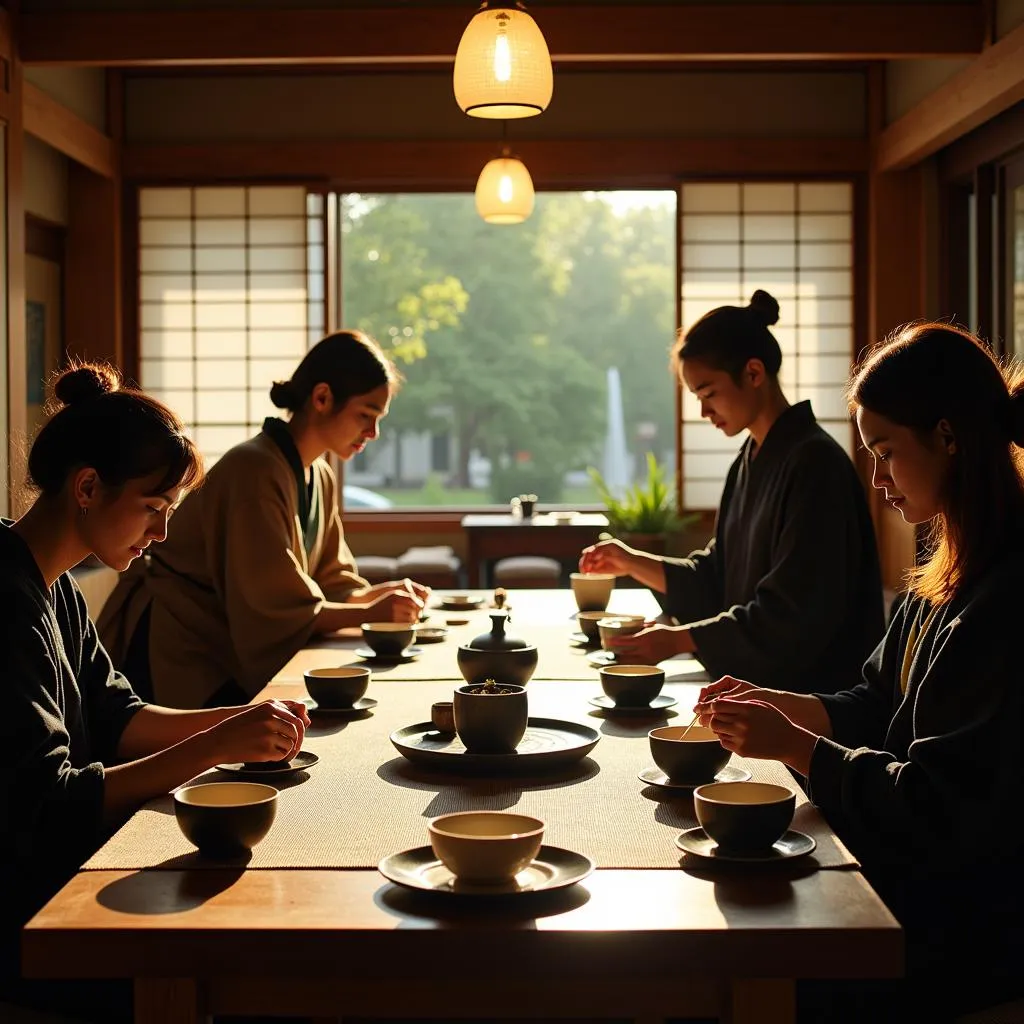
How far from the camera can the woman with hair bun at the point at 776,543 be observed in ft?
8.68

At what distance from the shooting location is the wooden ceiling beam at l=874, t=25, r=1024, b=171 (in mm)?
4902

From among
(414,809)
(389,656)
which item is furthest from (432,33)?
(414,809)

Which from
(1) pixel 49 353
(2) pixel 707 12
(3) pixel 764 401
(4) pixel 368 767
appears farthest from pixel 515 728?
(1) pixel 49 353

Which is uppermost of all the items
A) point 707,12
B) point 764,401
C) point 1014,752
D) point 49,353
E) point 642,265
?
point 642,265

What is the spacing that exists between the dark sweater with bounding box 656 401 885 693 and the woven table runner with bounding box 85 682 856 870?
68 centimetres

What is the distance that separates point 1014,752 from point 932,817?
118 mm

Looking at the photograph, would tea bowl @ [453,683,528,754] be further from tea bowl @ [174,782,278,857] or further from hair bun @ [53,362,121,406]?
hair bun @ [53,362,121,406]

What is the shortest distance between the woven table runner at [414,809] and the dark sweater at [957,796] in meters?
0.08

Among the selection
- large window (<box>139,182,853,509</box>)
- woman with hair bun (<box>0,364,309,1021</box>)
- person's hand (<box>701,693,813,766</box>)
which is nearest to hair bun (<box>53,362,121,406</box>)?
woman with hair bun (<box>0,364,309,1021</box>)

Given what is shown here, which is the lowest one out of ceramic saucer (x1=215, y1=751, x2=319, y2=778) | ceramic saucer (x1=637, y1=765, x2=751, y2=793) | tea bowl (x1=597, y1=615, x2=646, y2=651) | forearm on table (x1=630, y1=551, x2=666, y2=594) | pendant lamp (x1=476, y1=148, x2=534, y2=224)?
ceramic saucer (x1=637, y1=765, x2=751, y2=793)

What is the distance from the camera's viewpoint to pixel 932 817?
1.50 m

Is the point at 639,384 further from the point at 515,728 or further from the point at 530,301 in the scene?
the point at 515,728

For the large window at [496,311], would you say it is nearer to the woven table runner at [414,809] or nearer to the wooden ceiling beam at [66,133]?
the wooden ceiling beam at [66,133]

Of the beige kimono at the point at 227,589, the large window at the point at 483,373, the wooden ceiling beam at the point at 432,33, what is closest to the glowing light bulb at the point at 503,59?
the beige kimono at the point at 227,589
